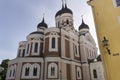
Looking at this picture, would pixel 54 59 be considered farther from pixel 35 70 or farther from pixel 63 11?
pixel 63 11

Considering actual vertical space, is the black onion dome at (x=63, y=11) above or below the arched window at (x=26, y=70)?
above

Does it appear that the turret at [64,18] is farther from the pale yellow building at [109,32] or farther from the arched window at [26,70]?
the pale yellow building at [109,32]

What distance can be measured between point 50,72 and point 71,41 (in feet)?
25.8

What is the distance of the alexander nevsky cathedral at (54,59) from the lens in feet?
60.4

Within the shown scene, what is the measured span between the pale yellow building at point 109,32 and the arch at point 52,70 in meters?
11.8

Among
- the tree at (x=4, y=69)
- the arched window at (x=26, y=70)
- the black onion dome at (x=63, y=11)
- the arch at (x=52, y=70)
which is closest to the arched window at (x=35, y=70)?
the arched window at (x=26, y=70)

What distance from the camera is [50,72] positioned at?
59.8ft

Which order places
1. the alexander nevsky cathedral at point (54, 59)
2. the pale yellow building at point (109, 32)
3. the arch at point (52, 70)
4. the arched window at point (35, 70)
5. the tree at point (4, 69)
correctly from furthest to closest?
the tree at point (4, 69)
the alexander nevsky cathedral at point (54, 59)
the arched window at point (35, 70)
the arch at point (52, 70)
the pale yellow building at point (109, 32)

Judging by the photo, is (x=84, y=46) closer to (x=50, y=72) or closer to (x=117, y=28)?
(x=50, y=72)

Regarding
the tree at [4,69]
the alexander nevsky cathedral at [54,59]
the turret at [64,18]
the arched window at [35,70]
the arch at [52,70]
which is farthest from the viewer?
the tree at [4,69]

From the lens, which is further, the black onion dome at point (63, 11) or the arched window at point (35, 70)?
the black onion dome at point (63, 11)

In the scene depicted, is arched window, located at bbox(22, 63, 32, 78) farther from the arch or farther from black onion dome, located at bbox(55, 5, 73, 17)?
black onion dome, located at bbox(55, 5, 73, 17)

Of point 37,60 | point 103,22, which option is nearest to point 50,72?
point 37,60

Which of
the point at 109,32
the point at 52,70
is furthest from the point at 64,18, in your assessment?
the point at 109,32
